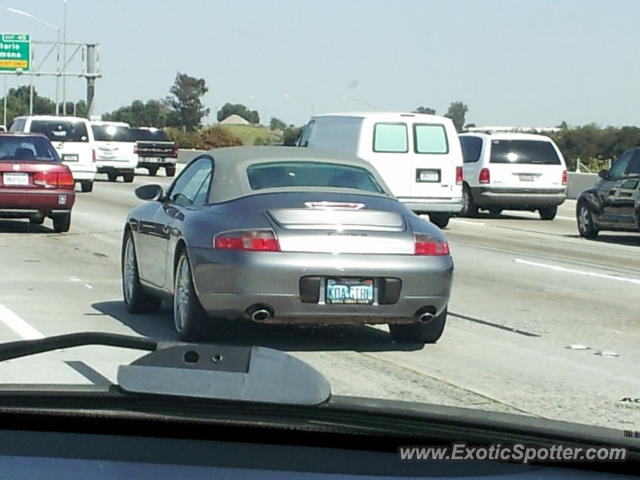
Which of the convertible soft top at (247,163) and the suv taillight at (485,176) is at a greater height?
the convertible soft top at (247,163)

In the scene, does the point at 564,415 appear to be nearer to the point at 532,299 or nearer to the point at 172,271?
the point at 172,271

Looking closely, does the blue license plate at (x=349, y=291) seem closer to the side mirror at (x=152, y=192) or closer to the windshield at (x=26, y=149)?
the side mirror at (x=152, y=192)

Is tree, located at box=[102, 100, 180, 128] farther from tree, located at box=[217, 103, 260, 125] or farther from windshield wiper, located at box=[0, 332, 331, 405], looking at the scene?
windshield wiper, located at box=[0, 332, 331, 405]

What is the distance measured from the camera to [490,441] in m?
2.55

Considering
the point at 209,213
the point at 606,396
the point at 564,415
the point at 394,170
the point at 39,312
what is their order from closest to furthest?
the point at 564,415 → the point at 606,396 → the point at 209,213 → the point at 39,312 → the point at 394,170

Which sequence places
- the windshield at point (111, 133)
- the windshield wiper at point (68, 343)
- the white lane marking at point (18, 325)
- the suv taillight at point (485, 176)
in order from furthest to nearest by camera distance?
the windshield at point (111, 133) < the suv taillight at point (485, 176) < the white lane marking at point (18, 325) < the windshield wiper at point (68, 343)

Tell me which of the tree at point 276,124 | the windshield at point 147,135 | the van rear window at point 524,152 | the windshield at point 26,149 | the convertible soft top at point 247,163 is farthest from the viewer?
the tree at point 276,124

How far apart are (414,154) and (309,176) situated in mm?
14128

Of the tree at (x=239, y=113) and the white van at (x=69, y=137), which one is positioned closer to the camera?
the white van at (x=69, y=137)

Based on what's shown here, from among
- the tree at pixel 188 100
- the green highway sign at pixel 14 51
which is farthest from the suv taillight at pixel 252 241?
the tree at pixel 188 100

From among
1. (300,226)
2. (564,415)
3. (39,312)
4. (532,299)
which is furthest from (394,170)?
(564,415)

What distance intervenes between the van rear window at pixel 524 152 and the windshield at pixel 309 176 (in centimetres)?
1778

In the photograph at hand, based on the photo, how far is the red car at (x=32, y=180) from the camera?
2017 centimetres

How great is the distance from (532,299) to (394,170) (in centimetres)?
1076
